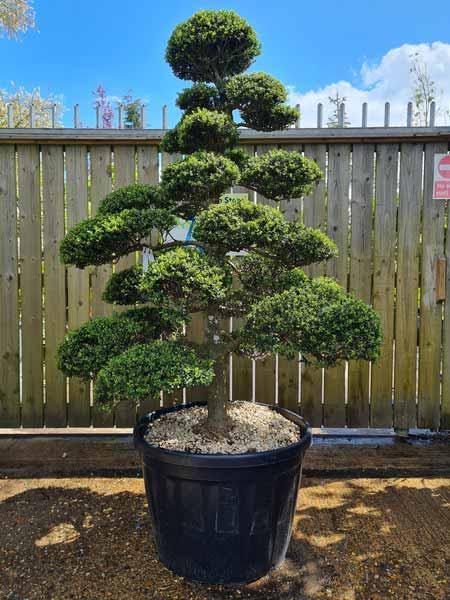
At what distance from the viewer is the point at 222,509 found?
1.68 m

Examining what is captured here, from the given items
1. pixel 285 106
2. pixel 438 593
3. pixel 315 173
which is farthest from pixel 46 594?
pixel 285 106

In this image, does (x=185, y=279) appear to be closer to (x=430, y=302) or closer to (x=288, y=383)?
(x=288, y=383)

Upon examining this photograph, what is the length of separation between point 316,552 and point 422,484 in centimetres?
91

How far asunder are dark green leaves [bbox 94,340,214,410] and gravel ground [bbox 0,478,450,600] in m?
0.65

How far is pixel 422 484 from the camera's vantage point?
8.16 ft

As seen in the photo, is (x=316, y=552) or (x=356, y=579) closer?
(x=356, y=579)

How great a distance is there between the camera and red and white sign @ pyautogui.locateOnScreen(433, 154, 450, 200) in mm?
2893

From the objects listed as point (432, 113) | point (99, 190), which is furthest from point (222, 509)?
point (432, 113)

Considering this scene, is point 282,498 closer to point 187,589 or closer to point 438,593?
point 187,589

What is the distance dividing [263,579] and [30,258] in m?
2.24

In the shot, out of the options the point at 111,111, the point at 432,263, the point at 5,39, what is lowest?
Answer: the point at 432,263

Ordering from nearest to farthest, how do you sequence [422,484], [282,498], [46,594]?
[46,594] → [282,498] → [422,484]

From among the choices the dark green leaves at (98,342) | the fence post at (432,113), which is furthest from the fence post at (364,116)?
the dark green leaves at (98,342)

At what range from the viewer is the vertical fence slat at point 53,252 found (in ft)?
9.53
